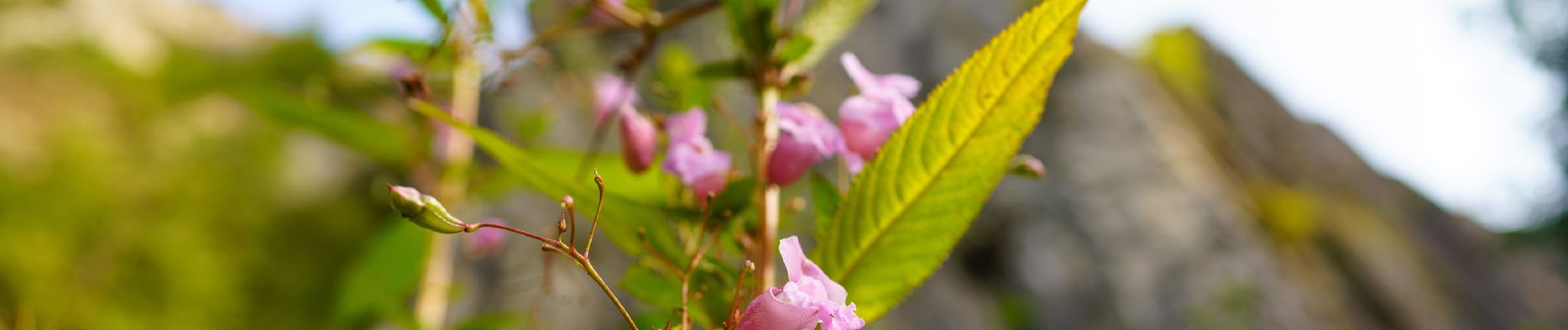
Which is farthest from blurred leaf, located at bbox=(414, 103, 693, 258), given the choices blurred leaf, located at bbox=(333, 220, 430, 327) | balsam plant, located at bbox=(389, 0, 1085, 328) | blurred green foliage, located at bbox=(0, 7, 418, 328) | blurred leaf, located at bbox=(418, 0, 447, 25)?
blurred green foliage, located at bbox=(0, 7, 418, 328)

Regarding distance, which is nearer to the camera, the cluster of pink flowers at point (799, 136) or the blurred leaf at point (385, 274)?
the cluster of pink flowers at point (799, 136)

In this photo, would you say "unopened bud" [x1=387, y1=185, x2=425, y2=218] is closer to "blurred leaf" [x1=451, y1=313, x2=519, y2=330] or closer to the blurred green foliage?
Result: "blurred leaf" [x1=451, y1=313, x2=519, y2=330]

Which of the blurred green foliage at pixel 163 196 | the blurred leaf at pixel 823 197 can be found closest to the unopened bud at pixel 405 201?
the blurred leaf at pixel 823 197

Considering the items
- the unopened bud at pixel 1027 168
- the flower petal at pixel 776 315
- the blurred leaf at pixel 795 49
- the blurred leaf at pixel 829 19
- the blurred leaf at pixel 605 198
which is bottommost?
the flower petal at pixel 776 315

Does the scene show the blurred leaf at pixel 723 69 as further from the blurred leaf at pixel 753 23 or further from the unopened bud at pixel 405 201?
the unopened bud at pixel 405 201

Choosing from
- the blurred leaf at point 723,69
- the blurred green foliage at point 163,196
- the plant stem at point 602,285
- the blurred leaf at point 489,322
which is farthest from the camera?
the blurred green foliage at point 163,196

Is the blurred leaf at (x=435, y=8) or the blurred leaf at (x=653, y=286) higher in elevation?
the blurred leaf at (x=435, y=8)

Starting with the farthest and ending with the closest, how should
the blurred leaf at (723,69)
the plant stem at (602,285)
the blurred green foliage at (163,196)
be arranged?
the blurred green foliage at (163,196), the blurred leaf at (723,69), the plant stem at (602,285)

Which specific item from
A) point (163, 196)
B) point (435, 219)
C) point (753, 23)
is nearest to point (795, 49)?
point (753, 23)

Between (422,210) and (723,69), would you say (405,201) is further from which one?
(723,69)
